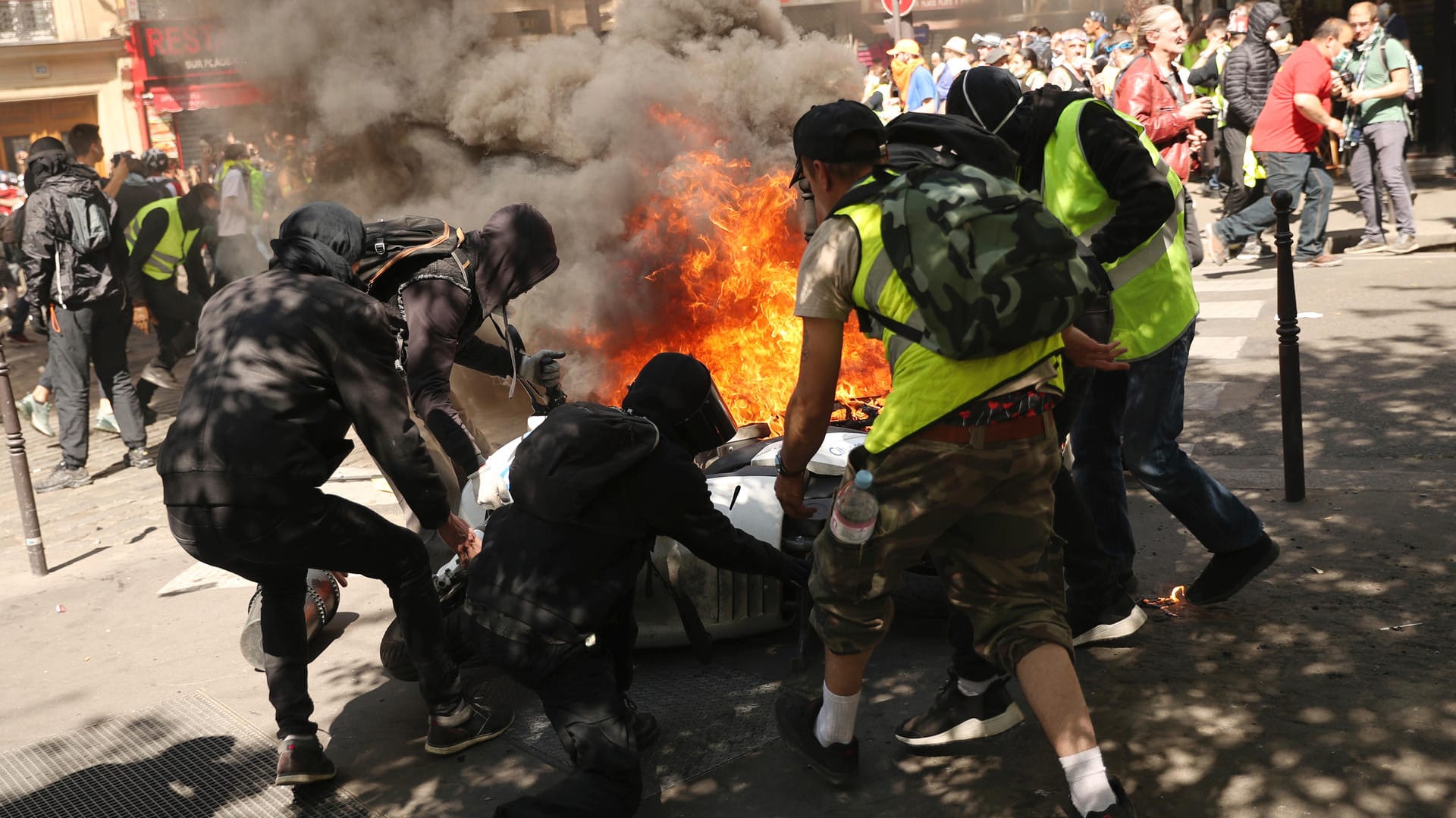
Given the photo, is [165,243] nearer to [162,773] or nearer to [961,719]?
[162,773]

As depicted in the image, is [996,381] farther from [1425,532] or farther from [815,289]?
[1425,532]

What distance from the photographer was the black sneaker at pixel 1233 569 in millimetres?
4086

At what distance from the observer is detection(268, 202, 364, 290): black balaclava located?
12.1 feet

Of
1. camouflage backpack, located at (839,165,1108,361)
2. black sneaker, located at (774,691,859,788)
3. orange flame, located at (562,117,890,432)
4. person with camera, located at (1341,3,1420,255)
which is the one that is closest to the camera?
camouflage backpack, located at (839,165,1108,361)

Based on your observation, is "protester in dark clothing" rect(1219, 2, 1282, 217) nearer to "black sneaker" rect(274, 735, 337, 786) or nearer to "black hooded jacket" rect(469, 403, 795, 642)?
"black hooded jacket" rect(469, 403, 795, 642)

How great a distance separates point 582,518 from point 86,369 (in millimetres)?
6236

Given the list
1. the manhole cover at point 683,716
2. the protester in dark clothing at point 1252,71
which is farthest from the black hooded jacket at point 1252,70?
the manhole cover at point 683,716

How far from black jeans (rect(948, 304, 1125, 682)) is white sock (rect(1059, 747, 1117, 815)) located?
59 cm

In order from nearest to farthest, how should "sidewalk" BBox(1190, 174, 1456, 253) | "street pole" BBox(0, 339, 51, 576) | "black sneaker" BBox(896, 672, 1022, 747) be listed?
"black sneaker" BBox(896, 672, 1022, 747), "street pole" BBox(0, 339, 51, 576), "sidewalk" BBox(1190, 174, 1456, 253)

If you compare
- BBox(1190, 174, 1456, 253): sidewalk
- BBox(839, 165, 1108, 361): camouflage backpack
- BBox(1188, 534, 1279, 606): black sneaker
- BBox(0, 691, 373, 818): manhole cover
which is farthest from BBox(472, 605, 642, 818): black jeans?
BBox(1190, 174, 1456, 253): sidewalk

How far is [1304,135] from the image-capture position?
9922 millimetres

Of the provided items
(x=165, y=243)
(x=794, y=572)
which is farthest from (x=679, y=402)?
(x=165, y=243)

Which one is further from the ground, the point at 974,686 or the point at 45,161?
the point at 45,161

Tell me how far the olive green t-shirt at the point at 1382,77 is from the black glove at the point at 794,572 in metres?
8.97
